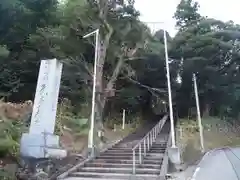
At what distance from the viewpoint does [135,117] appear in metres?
29.8

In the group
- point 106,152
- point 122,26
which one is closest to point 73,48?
point 122,26

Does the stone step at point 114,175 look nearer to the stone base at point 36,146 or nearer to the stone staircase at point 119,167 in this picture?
the stone staircase at point 119,167

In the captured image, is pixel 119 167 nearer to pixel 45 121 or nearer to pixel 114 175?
pixel 114 175

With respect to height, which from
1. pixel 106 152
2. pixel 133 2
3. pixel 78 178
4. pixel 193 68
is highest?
pixel 133 2

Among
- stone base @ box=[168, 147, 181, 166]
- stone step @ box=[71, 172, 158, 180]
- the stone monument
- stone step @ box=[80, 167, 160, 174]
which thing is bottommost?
stone step @ box=[71, 172, 158, 180]

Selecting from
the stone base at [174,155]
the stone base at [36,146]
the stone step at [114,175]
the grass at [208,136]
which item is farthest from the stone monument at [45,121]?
the grass at [208,136]

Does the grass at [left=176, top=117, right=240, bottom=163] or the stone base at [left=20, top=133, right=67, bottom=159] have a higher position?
the grass at [left=176, top=117, right=240, bottom=163]

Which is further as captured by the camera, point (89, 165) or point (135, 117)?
point (135, 117)

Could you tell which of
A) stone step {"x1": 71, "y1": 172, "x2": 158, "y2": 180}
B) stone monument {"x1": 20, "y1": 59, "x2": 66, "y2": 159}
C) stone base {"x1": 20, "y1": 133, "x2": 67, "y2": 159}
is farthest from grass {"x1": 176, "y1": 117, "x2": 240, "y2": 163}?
stone base {"x1": 20, "y1": 133, "x2": 67, "y2": 159}

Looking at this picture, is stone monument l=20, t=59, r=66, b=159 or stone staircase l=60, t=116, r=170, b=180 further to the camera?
stone staircase l=60, t=116, r=170, b=180

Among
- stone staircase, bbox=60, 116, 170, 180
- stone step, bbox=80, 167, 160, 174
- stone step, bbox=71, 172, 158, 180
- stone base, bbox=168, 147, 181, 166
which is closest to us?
stone step, bbox=71, 172, 158, 180

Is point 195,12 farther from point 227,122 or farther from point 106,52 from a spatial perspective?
point 106,52

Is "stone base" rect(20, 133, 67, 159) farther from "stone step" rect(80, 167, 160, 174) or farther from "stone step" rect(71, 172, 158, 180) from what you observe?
"stone step" rect(80, 167, 160, 174)

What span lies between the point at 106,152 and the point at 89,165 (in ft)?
7.40
